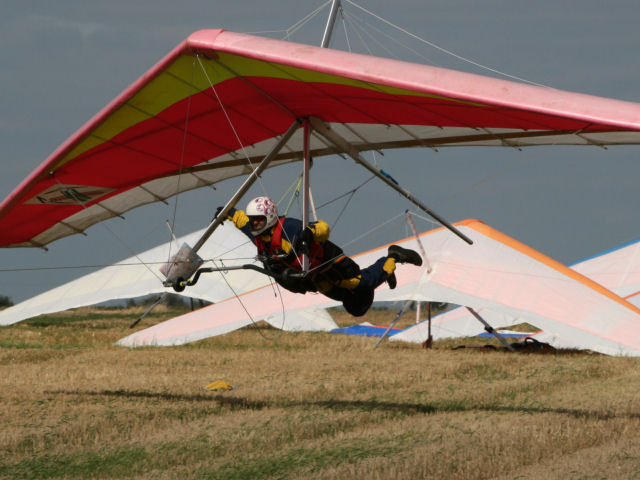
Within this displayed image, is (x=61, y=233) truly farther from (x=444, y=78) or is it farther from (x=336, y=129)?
(x=444, y=78)

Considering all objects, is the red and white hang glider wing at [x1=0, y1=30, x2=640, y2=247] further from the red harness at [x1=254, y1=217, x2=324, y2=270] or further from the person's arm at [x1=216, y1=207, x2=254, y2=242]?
the red harness at [x1=254, y1=217, x2=324, y2=270]

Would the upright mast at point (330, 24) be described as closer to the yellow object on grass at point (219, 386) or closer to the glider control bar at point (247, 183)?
the glider control bar at point (247, 183)

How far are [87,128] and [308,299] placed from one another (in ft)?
22.6

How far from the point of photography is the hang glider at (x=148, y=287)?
21141 millimetres

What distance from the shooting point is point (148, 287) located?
73.3 feet

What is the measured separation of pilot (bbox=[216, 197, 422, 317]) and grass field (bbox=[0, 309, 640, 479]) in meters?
1.28

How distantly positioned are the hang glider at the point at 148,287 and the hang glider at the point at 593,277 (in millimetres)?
3202

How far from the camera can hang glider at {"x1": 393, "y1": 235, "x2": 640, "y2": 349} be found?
17.1m

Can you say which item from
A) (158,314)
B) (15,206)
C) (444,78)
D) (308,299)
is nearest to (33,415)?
(15,206)

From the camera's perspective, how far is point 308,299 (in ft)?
48.6

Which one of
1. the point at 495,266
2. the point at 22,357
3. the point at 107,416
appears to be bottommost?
the point at 107,416

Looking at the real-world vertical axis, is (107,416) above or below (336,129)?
below

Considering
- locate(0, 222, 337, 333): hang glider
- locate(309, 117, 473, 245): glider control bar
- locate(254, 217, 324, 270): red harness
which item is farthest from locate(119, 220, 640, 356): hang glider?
locate(254, 217, 324, 270): red harness

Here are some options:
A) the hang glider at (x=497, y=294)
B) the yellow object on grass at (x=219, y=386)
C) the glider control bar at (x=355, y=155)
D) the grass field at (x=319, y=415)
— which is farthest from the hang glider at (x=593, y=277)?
the glider control bar at (x=355, y=155)
